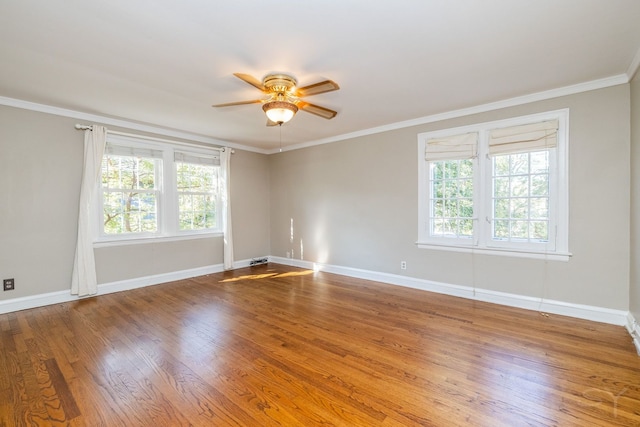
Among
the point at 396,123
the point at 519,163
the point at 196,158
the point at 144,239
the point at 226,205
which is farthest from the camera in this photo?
the point at 226,205

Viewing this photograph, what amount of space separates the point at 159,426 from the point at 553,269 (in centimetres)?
396

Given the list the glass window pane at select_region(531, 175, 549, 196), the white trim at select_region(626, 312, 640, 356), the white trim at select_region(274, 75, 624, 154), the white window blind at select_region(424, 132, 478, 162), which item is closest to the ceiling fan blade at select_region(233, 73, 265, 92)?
the white trim at select_region(274, 75, 624, 154)

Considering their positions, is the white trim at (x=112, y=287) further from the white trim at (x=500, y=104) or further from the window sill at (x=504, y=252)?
the window sill at (x=504, y=252)

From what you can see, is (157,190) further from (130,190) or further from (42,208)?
(42,208)

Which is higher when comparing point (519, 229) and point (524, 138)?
point (524, 138)

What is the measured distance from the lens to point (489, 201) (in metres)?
3.69

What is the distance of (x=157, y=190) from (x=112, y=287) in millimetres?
1587

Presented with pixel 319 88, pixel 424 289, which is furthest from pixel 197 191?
pixel 424 289

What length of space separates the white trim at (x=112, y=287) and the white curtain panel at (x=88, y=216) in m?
0.13

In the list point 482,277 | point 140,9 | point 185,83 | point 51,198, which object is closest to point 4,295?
point 51,198

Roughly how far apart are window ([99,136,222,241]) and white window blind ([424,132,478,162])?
381 centimetres

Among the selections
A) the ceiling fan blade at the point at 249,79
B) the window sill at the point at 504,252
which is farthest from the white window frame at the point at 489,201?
the ceiling fan blade at the point at 249,79

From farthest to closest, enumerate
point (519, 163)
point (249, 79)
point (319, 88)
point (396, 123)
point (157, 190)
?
point (157, 190) → point (396, 123) → point (519, 163) → point (319, 88) → point (249, 79)

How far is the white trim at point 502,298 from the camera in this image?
2.99 meters
